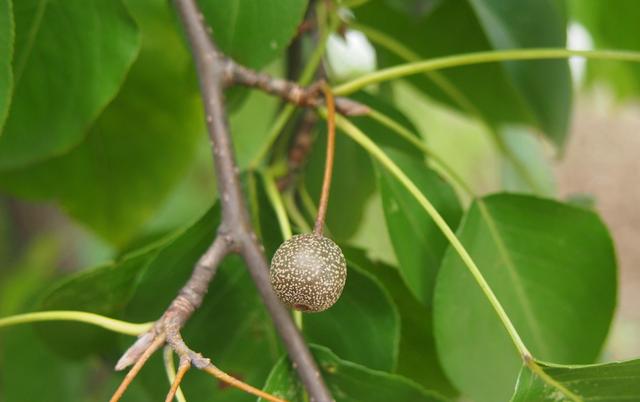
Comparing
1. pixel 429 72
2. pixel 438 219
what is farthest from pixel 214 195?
pixel 438 219

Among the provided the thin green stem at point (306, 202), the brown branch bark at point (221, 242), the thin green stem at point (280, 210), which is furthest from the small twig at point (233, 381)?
the thin green stem at point (306, 202)

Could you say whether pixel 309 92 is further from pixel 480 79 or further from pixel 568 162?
pixel 568 162

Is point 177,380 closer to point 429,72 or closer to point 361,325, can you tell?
point 361,325

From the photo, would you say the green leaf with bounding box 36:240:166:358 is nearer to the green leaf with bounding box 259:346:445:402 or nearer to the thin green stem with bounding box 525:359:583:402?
the green leaf with bounding box 259:346:445:402

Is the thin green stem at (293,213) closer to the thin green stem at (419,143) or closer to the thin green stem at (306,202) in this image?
the thin green stem at (306,202)

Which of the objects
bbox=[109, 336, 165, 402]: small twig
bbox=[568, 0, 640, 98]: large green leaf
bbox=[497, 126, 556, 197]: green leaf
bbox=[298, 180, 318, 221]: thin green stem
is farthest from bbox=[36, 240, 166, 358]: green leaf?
bbox=[568, 0, 640, 98]: large green leaf

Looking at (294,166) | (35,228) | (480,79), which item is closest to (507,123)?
(480,79)
